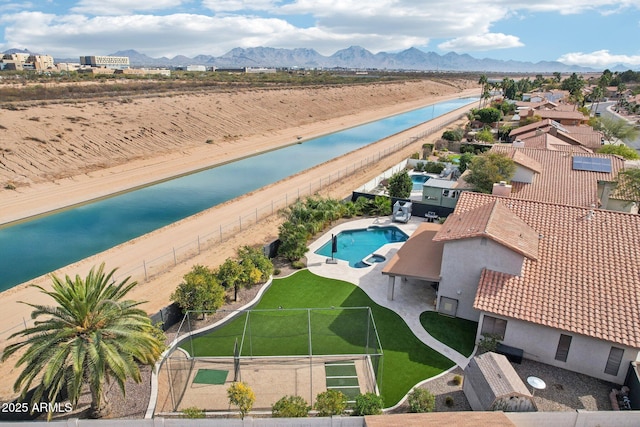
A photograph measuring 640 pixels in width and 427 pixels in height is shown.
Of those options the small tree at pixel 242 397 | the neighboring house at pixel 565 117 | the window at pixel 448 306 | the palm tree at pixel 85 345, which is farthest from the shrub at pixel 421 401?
the neighboring house at pixel 565 117

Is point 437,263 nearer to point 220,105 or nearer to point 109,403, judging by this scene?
point 109,403

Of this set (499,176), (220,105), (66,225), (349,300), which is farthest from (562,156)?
(220,105)

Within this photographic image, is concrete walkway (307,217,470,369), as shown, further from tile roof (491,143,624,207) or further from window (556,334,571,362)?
tile roof (491,143,624,207)

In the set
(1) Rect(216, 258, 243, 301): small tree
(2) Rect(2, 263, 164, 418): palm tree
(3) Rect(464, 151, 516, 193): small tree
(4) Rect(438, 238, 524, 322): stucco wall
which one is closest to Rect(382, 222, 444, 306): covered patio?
(4) Rect(438, 238, 524, 322): stucco wall

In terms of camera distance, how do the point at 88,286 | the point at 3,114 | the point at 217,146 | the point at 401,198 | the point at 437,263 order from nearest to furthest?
the point at 88,286 < the point at 437,263 < the point at 401,198 < the point at 3,114 < the point at 217,146

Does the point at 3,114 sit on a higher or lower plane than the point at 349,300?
higher

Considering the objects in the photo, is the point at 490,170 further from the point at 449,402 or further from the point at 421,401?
the point at 421,401

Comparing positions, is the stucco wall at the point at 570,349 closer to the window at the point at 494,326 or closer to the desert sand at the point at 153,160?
the window at the point at 494,326
